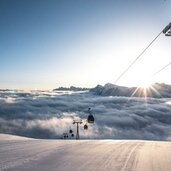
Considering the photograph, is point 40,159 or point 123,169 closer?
point 123,169

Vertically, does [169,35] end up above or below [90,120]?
above

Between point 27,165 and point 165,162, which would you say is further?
point 165,162

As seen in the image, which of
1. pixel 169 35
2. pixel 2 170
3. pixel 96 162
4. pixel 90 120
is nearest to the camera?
pixel 2 170

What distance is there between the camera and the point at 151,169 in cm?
837

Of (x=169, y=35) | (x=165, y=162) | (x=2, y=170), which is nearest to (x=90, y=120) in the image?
(x=169, y=35)

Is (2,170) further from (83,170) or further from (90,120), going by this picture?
(90,120)

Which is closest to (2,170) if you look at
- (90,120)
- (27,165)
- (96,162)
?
(27,165)

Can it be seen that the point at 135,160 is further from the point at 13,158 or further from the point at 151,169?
the point at 13,158

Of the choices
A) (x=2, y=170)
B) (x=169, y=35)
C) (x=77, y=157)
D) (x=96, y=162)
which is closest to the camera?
(x=2, y=170)

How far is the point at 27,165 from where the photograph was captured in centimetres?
839

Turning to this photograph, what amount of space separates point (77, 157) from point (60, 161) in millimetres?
1057

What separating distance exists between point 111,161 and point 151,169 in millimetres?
1448

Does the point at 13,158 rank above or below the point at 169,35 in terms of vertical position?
below

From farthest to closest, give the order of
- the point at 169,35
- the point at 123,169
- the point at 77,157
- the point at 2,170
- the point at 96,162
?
the point at 169,35
the point at 77,157
the point at 96,162
the point at 123,169
the point at 2,170
